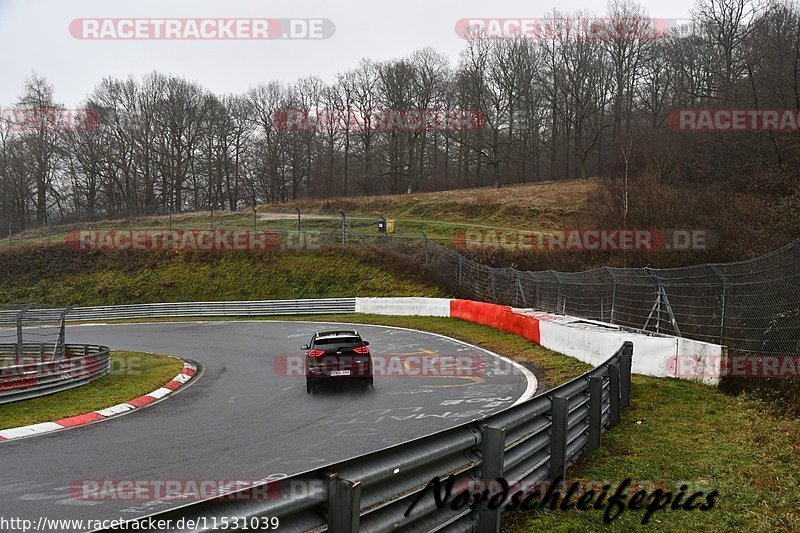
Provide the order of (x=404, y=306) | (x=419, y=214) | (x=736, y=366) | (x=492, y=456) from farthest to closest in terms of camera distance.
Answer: (x=419, y=214), (x=404, y=306), (x=736, y=366), (x=492, y=456)

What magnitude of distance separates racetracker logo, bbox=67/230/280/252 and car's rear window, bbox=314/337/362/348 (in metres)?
32.8

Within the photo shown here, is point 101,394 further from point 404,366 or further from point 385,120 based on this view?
point 385,120

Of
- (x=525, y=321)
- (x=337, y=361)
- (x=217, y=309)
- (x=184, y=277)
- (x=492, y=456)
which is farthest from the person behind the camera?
(x=184, y=277)

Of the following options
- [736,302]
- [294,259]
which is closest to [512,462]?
[736,302]

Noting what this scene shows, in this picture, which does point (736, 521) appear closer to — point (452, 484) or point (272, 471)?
point (452, 484)

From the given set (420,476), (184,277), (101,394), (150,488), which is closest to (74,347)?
(101,394)

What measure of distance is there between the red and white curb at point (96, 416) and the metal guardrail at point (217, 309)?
20.6 m

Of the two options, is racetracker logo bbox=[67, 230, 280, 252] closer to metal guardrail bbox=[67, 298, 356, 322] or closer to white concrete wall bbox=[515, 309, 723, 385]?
metal guardrail bbox=[67, 298, 356, 322]

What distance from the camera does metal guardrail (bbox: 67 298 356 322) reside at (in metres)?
36.2

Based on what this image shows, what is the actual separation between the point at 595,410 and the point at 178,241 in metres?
45.5

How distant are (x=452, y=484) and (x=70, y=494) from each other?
15.8ft

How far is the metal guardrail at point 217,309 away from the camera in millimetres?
36219

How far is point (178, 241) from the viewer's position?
1897 inches

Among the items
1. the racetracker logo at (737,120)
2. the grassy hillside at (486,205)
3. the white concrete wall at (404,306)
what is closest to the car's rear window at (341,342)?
the white concrete wall at (404,306)
